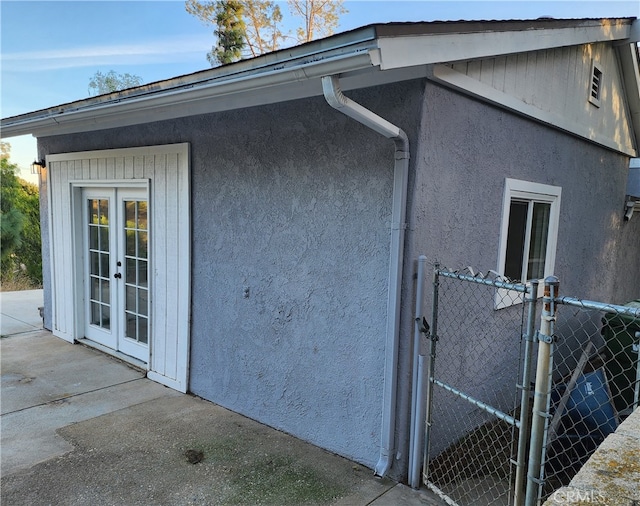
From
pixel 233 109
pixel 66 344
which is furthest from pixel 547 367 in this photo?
pixel 66 344

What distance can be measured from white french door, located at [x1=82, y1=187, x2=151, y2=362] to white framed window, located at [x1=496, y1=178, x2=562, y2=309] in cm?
406

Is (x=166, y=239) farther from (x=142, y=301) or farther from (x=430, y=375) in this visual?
(x=430, y=375)

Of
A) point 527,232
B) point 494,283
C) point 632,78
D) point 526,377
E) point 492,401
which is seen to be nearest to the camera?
point 526,377

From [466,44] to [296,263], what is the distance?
2122 mm

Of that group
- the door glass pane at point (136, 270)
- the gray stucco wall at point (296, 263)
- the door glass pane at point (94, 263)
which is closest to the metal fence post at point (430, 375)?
the gray stucco wall at point (296, 263)

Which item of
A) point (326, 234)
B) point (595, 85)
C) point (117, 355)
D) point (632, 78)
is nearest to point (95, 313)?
point (117, 355)

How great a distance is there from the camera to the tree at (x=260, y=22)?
17.2 m

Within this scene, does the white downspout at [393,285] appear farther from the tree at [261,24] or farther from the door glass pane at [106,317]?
the tree at [261,24]

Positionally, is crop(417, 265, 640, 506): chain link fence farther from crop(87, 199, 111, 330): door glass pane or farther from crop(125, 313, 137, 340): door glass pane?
crop(87, 199, 111, 330): door glass pane

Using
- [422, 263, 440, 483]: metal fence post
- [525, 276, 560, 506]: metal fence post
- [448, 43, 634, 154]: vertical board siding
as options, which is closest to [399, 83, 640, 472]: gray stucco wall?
[422, 263, 440, 483]: metal fence post

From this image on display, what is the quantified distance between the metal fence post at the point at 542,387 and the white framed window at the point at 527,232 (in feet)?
6.28

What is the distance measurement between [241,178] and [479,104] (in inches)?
88.7

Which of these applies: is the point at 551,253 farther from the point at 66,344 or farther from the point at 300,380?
the point at 66,344

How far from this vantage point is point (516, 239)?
14.5 feet
